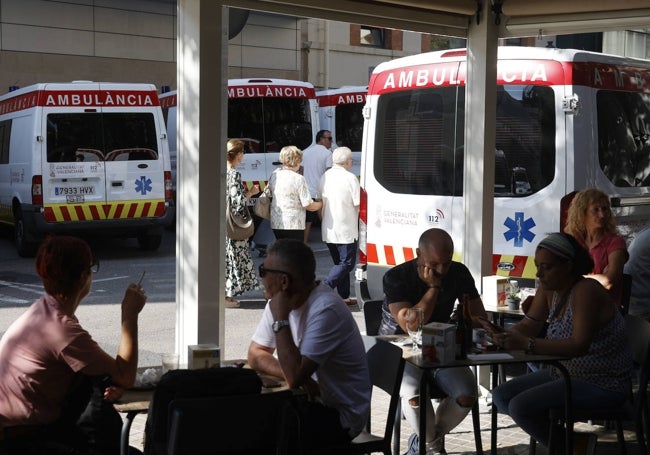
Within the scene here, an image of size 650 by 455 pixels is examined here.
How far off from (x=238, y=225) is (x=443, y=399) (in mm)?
5088

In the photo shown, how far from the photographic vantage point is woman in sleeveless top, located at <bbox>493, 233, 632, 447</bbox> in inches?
195

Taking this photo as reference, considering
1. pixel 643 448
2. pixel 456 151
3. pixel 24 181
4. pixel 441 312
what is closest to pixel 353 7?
pixel 441 312

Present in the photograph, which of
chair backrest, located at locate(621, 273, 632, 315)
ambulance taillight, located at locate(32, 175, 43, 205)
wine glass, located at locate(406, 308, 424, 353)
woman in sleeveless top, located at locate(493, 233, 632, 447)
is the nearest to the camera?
woman in sleeveless top, located at locate(493, 233, 632, 447)

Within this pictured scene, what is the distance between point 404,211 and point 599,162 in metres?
1.65

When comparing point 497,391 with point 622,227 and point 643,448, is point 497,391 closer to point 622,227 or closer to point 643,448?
point 643,448

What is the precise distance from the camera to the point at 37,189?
14766mm

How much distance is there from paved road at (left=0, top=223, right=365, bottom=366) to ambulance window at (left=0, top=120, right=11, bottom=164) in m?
1.45

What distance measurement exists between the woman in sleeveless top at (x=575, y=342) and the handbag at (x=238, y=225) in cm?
554

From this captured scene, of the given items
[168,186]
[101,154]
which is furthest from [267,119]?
[101,154]

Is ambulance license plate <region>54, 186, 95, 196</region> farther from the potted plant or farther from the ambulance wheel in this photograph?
the potted plant

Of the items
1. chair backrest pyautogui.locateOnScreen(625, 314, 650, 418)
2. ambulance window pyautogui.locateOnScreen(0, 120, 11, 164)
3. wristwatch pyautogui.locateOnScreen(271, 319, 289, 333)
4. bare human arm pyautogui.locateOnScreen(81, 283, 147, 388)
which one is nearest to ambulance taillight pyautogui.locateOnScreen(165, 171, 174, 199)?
ambulance window pyautogui.locateOnScreen(0, 120, 11, 164)

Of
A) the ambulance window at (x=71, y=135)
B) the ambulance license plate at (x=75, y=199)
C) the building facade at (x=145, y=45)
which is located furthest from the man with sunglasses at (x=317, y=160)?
the building facade at (x=145, y=45)

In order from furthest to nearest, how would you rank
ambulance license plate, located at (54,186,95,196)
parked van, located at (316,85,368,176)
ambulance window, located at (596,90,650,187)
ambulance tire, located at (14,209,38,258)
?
parked van, located at (316,85,368,176) < ambulance tire, located at (14,209,38,258) < ambulance license plate, located at (54,186,95,196) < ambulance window, located at (596,90,650,187)

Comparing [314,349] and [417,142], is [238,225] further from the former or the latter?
[314,349]
